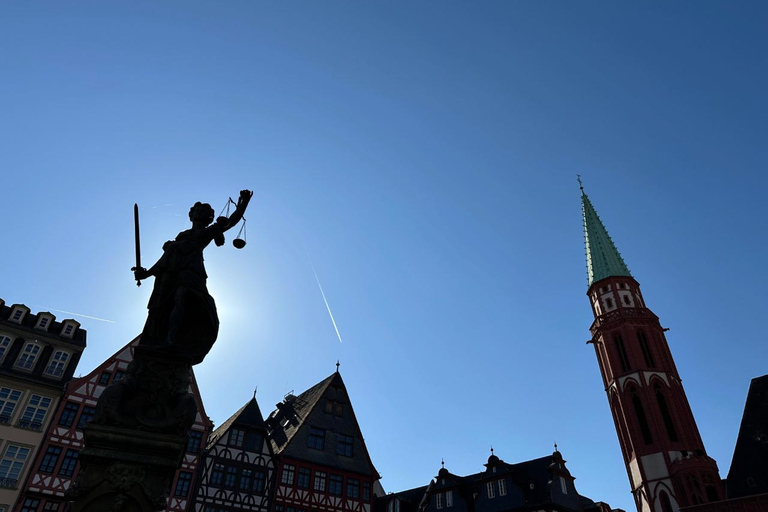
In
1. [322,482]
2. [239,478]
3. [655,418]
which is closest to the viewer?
[239,478]

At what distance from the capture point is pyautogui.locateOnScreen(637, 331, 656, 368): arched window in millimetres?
52487

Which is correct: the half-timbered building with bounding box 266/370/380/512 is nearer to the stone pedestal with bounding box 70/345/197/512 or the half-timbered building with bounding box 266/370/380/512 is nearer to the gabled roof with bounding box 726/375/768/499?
the gabled roof with bounding box 726/375/768/499

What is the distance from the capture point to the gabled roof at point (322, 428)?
36.6 metres

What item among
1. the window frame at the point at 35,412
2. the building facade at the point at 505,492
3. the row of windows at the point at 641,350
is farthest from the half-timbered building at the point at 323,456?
the row of windows at the point at 641,350

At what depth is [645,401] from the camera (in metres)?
49.9

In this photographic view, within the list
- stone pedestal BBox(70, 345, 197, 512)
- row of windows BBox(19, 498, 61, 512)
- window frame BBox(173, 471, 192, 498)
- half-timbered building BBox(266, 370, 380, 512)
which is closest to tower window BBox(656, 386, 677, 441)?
half-timbered building BBox(266, 370, 380, 512)

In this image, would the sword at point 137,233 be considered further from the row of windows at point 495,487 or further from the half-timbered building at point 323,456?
the row of windows at point 495,487

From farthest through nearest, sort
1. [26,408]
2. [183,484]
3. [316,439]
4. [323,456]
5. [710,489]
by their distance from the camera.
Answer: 1. [710,489]
2. [316,439]
3. [323,456]
4. [183,484]
5. [26,408]

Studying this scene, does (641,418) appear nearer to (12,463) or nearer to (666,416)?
(666,416)

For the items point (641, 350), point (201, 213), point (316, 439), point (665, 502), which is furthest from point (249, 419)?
point (641, 350)

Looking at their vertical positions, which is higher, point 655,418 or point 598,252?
point 598,252

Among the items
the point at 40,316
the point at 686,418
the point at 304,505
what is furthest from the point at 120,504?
the point at 686,418

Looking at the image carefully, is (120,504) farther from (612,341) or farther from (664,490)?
(612,341)

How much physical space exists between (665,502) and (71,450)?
41.9 m
